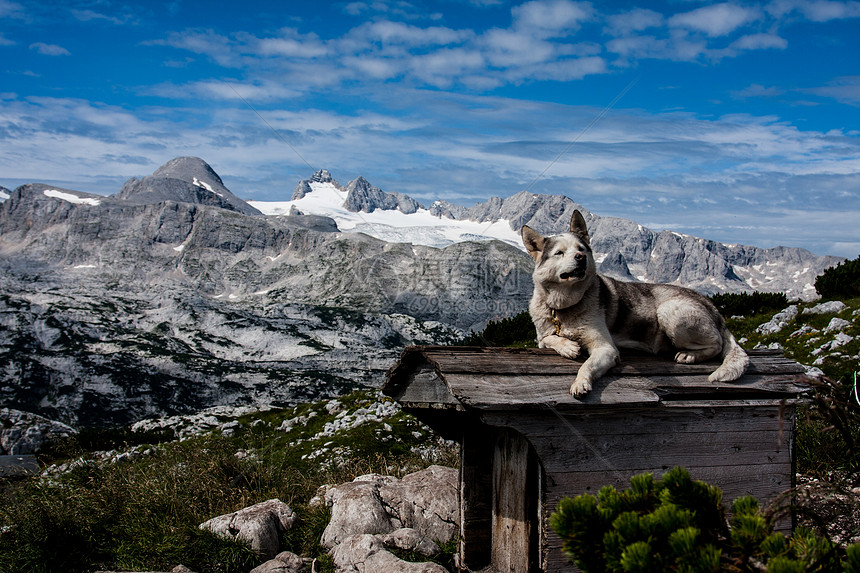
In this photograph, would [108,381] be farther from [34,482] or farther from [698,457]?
[698,457]

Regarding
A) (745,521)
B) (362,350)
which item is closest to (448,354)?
(745,521)

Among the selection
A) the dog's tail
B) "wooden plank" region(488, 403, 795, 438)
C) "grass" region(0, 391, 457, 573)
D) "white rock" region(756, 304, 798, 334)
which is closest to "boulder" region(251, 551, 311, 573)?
"grass" region(0, 391, 457, 573)

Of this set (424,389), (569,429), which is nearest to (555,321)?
(569,429)

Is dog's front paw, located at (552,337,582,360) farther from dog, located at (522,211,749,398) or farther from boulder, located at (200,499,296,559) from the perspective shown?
Answer: boulder, located at (200,499,296,559)

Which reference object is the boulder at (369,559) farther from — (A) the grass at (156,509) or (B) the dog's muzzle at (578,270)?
(B) the dog's muzzle at (578,270)

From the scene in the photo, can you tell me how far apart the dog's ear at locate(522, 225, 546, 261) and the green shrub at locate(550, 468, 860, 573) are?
4065 millimetres

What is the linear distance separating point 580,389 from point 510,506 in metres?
2.04

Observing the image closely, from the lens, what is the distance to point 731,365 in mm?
7109

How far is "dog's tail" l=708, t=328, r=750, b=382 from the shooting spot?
22.9 ft

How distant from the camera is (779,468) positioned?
7.04 m

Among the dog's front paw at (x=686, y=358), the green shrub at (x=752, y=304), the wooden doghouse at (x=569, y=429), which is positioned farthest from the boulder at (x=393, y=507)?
the green shrub at (x=752, y=304)

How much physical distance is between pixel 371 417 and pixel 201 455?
868 cm

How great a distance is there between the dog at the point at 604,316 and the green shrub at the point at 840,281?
66.4ft

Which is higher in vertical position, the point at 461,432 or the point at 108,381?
the point at 461,432
